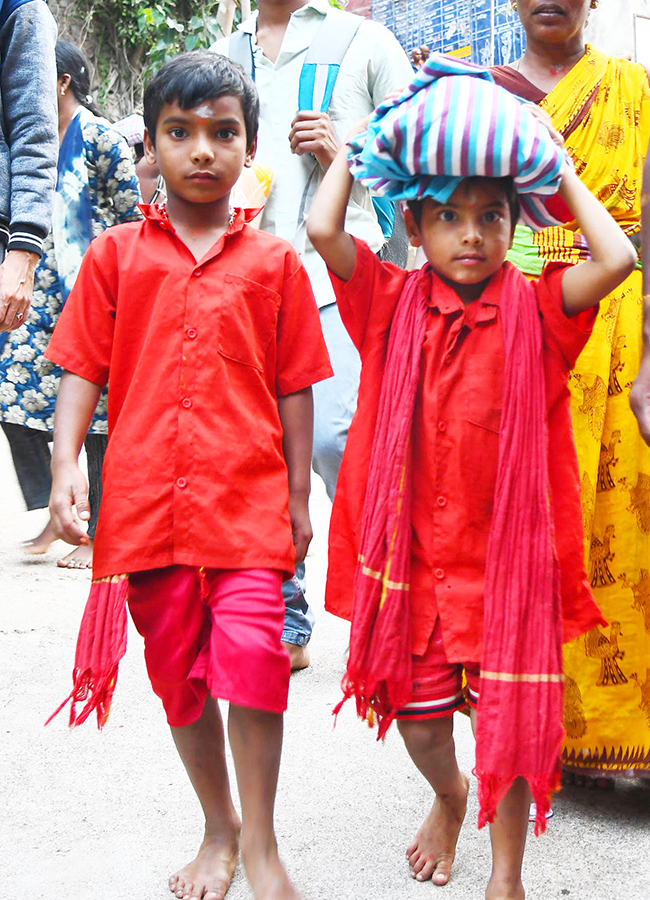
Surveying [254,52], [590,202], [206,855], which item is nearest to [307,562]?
[254,52]

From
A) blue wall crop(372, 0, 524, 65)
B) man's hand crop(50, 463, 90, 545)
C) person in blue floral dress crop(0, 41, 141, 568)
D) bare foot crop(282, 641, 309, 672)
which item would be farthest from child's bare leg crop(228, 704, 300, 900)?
blue wall crop(372, 0, 524, 65)

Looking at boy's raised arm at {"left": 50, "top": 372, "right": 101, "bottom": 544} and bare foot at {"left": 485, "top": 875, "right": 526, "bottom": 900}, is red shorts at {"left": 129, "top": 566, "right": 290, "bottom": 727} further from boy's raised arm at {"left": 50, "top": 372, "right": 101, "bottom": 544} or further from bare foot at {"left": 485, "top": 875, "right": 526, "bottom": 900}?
bare foot at {"left": 485, "top": 875, "right": 526, "bottom": 900}

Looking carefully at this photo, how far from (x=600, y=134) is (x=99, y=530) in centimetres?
153

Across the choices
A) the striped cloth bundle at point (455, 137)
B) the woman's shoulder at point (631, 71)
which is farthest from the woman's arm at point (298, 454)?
the woman's shoulder at point (631, 71)

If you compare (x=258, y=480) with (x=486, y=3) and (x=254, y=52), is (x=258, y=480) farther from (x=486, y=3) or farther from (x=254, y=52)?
(x=486, y=3)

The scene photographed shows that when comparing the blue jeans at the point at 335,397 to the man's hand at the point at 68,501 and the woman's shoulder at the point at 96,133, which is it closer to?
the man's hand at the point at 68,501

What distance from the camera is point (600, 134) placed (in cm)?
251

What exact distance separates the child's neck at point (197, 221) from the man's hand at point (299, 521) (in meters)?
0.58

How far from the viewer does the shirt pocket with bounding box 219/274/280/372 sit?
2135 mm

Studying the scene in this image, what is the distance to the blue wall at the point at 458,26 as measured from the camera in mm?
10391

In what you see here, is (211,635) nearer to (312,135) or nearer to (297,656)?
(297,656)

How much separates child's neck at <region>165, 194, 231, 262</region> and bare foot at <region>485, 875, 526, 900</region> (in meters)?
1.44

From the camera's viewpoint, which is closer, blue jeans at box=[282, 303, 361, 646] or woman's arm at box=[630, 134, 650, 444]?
woman's arm at box=[630, 134, 650, 444]

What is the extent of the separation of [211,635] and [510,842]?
715 millimetres
